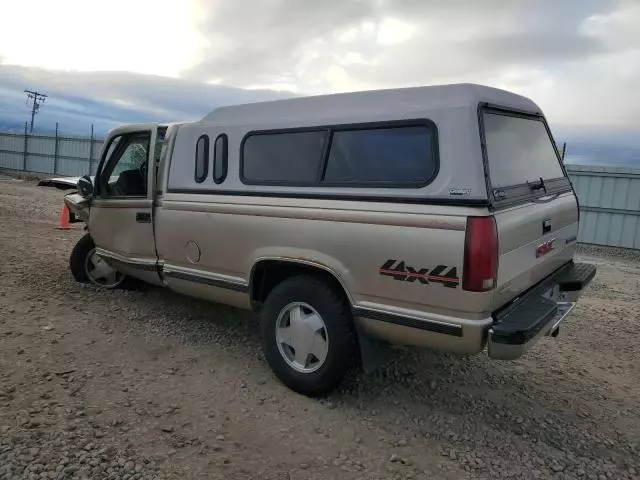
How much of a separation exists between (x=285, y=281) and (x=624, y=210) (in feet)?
38.5

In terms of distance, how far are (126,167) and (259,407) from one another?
119 inches

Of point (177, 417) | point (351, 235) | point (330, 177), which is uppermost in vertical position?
point (330, 177)

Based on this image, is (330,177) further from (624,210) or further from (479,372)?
(624,210)

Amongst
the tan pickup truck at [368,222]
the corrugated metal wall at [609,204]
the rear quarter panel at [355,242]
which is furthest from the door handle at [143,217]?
the corrugated metal wall at [609,204]

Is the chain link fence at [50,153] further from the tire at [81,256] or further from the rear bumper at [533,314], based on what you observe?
the rear bumper at [533,314]

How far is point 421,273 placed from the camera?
3174mm

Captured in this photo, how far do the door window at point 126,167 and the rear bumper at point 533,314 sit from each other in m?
3.47

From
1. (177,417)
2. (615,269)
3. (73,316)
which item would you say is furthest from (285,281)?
(615,269)

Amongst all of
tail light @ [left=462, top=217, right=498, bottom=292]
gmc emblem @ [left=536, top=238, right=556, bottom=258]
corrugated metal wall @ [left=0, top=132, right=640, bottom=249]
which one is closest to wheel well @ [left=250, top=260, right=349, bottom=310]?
tail light @ [left=462, top=217, right=498, bottom=292]

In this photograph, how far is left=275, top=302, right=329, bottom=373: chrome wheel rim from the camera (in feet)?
12.3

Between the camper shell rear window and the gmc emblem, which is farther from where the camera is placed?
the gmc emblem

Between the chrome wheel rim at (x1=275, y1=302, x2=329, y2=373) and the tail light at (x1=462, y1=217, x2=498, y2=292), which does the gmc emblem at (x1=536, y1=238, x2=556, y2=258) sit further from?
the chrome wheel rim at (x1=275, y1=302, x2=329, y2=373)

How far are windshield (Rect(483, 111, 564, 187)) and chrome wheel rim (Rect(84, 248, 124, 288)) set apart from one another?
448cm

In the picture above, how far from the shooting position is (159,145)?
4.98 metres
